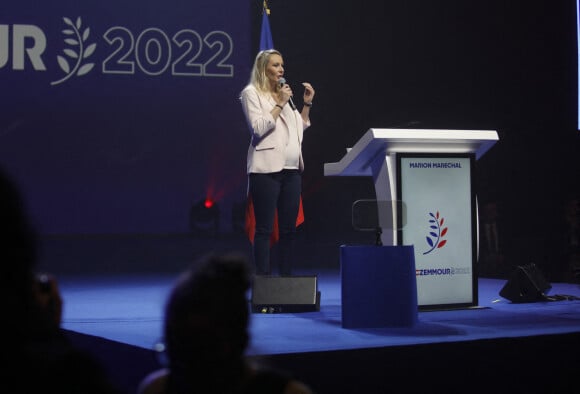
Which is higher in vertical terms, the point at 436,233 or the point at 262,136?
the point at 262,136

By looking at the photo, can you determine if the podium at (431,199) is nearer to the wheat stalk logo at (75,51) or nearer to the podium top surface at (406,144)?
the podium top surface at (406,144)

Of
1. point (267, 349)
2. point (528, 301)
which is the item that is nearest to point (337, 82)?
point (528, 301)

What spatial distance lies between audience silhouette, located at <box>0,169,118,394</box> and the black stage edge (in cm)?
181

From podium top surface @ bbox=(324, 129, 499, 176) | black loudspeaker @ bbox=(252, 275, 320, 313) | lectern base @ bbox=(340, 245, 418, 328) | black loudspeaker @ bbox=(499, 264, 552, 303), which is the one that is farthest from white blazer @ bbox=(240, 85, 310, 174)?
black loudspeaker @ bbox=(499, 264, 552, 303)

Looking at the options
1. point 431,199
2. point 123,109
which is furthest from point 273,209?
point 123,109

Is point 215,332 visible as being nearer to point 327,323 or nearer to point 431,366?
point 431,366

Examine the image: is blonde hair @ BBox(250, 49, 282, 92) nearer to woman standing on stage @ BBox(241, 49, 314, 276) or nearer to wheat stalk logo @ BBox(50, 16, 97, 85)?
woman standing on stage @ BBox(241, 49, 314, 276)

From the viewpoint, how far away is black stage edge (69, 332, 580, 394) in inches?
110

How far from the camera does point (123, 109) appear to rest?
368 inches

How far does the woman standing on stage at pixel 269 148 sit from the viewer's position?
4.27 meters

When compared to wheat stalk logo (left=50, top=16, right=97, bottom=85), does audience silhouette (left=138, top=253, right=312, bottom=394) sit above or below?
below

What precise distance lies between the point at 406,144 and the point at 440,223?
0.40 meters

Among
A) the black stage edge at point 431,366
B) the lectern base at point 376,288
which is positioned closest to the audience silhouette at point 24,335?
the black stage edge at point 431,366

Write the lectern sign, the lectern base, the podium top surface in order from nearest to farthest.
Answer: the lectern base → the podium top surface → the lectern sign
